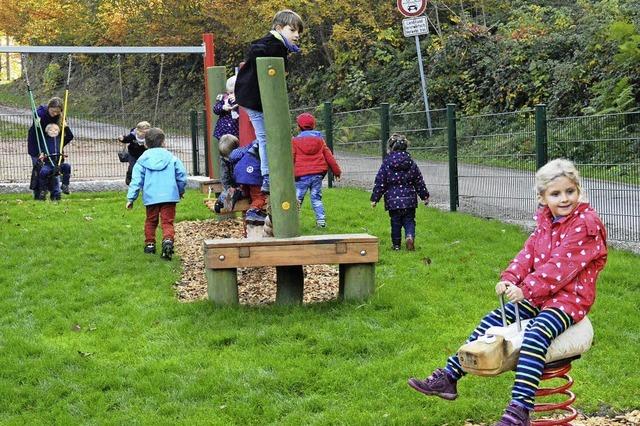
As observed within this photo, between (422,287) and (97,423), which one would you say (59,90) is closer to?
(422,287)

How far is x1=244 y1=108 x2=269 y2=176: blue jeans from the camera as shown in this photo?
8.21 m

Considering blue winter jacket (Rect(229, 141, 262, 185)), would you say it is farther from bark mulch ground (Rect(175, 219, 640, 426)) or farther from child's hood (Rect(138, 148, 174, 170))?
child's hood (Rect(138, 148, 174, 170))

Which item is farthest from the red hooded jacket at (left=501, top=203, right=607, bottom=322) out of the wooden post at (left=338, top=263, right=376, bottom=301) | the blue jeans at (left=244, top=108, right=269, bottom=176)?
the blue jeans at (left=244, top=108, right=269, bottom=176)

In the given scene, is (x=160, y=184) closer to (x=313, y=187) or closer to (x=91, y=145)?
(x=313, y=187)

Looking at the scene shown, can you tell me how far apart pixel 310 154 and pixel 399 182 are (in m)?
1.79

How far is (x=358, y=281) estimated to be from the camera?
26.7ft

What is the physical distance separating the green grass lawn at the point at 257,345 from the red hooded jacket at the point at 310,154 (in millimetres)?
1872

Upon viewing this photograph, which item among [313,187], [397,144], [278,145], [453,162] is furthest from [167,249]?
[453,162]

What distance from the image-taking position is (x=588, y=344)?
Result: 474 cm

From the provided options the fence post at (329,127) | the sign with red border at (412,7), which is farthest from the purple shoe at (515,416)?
the sign with red border at (412,7)

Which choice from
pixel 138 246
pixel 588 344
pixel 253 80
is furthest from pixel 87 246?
pixel 588 344

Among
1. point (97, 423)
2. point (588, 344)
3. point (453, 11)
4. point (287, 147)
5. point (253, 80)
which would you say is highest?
point (453, 11)

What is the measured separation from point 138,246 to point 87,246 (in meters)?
0.60

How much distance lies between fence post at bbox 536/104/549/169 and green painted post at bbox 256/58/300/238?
178 inches
